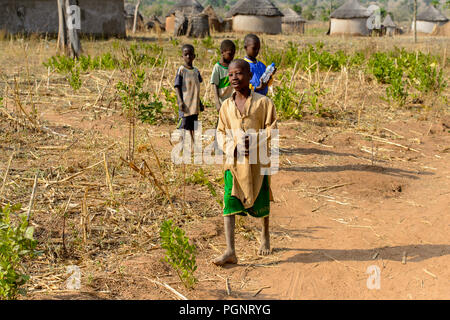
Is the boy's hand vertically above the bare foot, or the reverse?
the boy's hand

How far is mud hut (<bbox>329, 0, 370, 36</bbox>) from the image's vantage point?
29234mm

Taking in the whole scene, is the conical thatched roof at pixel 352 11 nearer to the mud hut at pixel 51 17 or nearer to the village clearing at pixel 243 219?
the mud hut at pixel 51 17

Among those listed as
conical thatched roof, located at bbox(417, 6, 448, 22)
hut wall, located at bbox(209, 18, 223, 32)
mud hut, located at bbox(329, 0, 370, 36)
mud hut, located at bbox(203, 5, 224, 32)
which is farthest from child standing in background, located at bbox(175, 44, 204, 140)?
conical thatched roof, located at bbox(417, 6, 448, 22)

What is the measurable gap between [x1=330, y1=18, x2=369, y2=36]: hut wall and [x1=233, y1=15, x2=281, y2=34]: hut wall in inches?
222

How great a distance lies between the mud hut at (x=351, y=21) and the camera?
29.2 m

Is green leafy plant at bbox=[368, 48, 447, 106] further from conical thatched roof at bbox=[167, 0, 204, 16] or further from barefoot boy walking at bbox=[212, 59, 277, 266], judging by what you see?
conical thatched roof at bbox=[167, 0, 204, 16]

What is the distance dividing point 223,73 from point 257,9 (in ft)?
71.9

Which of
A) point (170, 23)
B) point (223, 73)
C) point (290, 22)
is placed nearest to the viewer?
point (223, 73)

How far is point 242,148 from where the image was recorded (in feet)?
10.2

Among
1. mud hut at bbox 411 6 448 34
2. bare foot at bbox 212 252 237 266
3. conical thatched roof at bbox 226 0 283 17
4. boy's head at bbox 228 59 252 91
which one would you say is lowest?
bare foot at bbox 212 252 237 266

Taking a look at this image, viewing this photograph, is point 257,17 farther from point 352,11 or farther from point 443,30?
point 443,30

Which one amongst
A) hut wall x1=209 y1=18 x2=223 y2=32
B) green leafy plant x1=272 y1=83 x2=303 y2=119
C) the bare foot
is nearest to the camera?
the bare foot

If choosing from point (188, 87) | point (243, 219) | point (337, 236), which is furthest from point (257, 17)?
point (337, 236)

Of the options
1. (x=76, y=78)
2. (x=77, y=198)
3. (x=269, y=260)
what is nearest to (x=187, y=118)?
(x=77, y=198)
